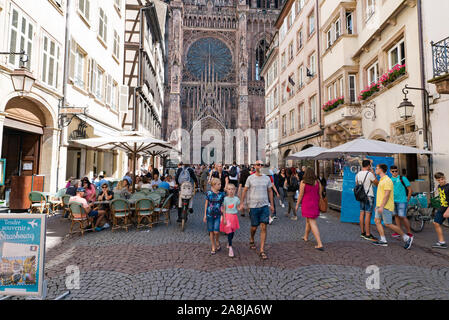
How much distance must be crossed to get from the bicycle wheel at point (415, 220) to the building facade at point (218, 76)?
114ft

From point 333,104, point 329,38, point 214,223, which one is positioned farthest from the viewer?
point 329,38

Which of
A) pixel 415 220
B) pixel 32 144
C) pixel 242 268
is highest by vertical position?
pixel 32 144

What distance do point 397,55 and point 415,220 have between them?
21.9ft

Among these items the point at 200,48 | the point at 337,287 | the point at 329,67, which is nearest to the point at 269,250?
the point at 337,287

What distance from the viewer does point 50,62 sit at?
29.6ft

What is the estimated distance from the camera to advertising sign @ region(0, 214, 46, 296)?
267 centimetres

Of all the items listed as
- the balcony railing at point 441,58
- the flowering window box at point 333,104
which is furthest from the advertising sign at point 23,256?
the flowering window box at point 333,104

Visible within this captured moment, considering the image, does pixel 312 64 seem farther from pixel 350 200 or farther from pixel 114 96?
pixel 114 96

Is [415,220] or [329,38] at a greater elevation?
[329,38]

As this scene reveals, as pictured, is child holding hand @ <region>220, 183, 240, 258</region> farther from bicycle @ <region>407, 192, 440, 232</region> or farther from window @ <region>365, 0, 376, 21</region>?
window @ <region>365, 0, 376, 21</region>

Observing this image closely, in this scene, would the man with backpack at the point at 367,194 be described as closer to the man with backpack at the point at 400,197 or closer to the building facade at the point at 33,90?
the man with backpack at the point at 400,197

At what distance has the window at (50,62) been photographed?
8641 mm

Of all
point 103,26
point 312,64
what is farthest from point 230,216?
point 312,64
